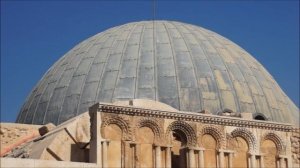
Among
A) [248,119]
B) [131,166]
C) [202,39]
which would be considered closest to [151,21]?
[202,39]

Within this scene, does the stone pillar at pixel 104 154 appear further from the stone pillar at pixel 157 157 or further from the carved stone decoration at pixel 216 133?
the carved stone decoration at pixel 216 133

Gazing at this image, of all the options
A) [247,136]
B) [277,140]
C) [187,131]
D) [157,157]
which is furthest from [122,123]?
[277,140]

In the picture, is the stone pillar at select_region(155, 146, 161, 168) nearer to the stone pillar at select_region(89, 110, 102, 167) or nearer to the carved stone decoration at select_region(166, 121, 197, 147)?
the carved stone decoration at select_region(166, 121, 197, 147)

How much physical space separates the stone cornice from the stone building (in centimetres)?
3

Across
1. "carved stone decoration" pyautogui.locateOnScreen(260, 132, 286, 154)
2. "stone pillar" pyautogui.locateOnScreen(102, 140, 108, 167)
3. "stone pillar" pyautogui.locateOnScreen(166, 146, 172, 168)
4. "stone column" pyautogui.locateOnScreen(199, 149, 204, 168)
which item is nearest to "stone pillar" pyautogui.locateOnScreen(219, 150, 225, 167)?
"stone column" pyautogui.locateOnScreen(199, 149, 204, 168)

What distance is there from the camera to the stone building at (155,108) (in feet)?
69.7

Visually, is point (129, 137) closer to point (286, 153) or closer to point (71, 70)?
point (286, 153)

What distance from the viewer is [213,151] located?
74.9ft

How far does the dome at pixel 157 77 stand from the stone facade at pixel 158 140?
5.02 meters

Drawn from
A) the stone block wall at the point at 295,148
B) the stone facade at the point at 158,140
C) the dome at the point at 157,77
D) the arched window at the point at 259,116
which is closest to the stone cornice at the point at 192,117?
the stone facade at the point at 158,140

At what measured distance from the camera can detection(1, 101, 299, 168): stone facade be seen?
20938 mm

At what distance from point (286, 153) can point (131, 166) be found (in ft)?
20.6

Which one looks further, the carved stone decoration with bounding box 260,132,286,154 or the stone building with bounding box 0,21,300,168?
the carved stone decoration with bounding box 260,132,286,154

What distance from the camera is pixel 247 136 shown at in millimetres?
23281
